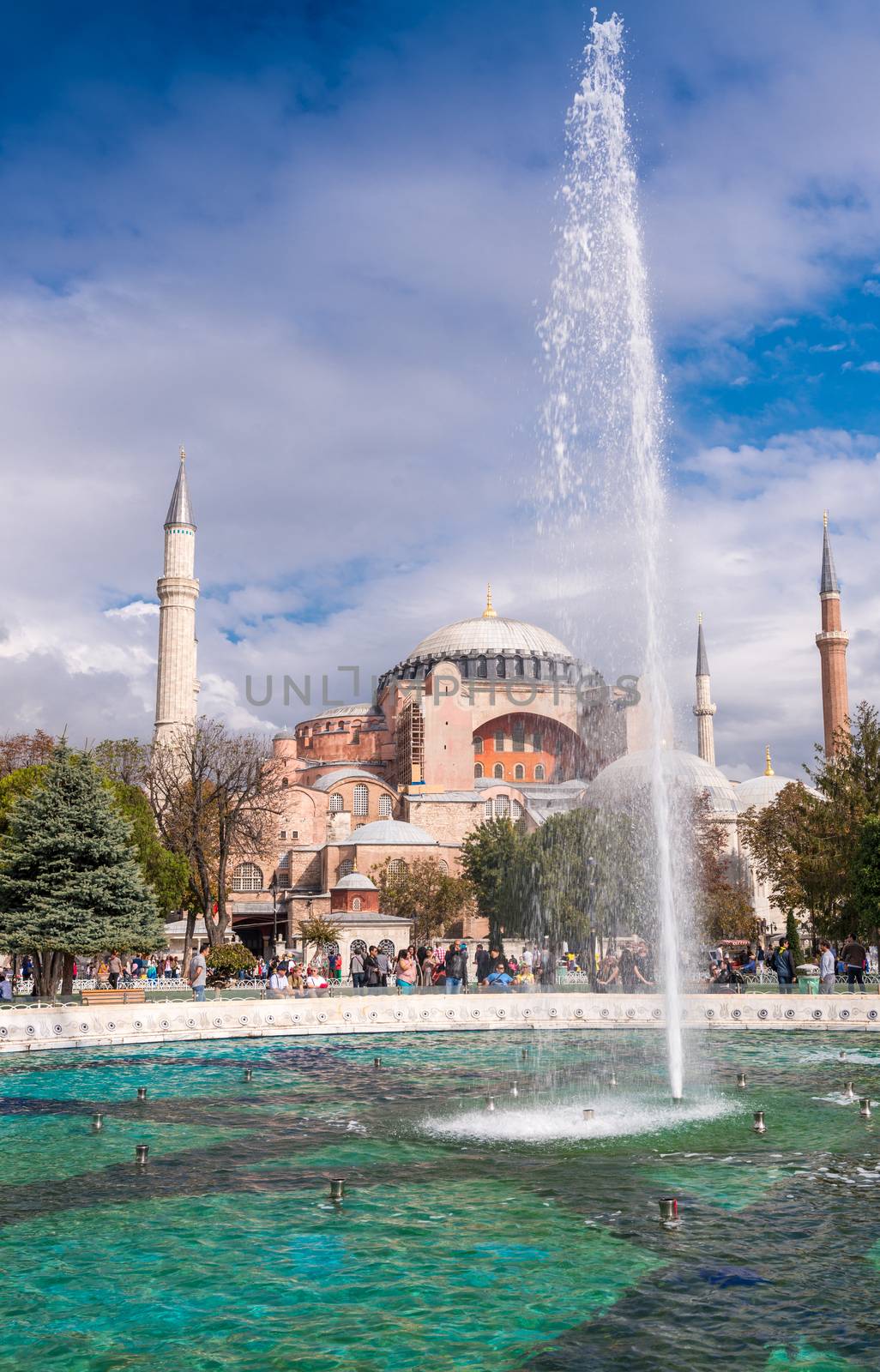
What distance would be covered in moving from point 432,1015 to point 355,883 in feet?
60.3

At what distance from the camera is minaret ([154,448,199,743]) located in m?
36.8

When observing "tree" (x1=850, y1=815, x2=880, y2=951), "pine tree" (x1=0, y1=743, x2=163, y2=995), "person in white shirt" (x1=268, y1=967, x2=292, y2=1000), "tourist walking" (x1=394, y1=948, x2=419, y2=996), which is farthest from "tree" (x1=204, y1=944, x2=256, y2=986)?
"tree" (x1=850, y1=815, x2=880, y2=951)

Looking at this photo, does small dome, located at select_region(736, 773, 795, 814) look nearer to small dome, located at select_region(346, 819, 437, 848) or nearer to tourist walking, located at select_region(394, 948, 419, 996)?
small dome, located at select_region(346, 819, 437, 848)

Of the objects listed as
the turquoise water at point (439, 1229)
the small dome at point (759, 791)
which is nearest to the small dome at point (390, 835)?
the small dome at point (759, 791)

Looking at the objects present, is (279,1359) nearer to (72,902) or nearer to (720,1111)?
(720,1111)

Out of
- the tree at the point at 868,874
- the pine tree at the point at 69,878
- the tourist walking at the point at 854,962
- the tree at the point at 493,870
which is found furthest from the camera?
the tree at the point at 493,870

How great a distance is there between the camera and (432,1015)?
50.9 feet

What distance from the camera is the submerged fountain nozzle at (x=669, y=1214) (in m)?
5.72

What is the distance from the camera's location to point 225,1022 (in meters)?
14.4

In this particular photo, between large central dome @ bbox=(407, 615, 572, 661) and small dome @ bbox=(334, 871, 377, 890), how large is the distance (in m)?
18.5

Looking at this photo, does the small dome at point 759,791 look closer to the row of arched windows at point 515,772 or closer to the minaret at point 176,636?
the row of arched windows at point 515,772

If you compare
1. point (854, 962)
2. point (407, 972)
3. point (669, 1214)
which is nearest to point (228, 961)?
point (407, 972)

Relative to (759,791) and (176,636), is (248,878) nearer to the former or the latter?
(176,636)

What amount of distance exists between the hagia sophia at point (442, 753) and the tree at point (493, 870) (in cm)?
294
